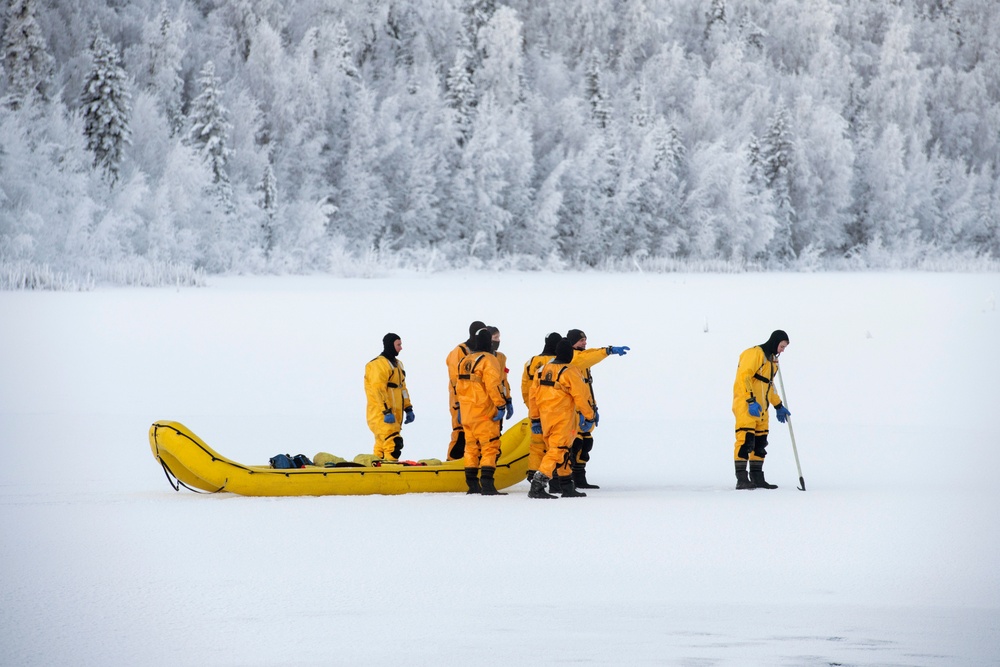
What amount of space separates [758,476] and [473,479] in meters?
2.12

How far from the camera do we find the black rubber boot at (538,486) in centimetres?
927

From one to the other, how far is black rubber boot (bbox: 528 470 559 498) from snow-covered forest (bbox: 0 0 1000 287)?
25.7 metres

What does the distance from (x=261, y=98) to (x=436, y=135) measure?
718 centimetres

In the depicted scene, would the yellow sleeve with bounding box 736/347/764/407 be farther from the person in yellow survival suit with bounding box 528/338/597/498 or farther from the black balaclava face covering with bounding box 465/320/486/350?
the black balaclava face covering with bounding box 465/320/486/350

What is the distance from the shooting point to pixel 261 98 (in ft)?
157

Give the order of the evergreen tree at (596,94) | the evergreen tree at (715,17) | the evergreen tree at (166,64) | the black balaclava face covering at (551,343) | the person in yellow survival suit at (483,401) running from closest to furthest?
the person in yellow survival suit at (483,401) → the black balaclava face covering at (551,343) → the evergreen tree at (166,64) → the evergreen tree at (596,94) → the evergreen tree at (715,17)

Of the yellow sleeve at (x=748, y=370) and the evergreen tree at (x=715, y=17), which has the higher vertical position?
the evergreen tree at (x=715, y=17)

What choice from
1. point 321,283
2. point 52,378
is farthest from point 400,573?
point 321,283

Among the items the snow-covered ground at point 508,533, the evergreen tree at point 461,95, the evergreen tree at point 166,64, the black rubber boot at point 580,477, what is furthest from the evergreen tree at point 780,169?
the black rubber boot at point 580,477

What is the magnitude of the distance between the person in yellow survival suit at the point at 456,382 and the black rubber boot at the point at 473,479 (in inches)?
16.3

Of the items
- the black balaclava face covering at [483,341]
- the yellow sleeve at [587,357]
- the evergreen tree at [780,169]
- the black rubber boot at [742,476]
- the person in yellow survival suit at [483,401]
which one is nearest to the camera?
the yellow sleeve at [587,357]

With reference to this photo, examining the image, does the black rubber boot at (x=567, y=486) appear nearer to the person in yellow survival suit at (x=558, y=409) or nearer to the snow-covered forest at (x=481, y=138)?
the person in yellow survival suit at (x=558, y=409)

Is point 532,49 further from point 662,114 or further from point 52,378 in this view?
point 52,378

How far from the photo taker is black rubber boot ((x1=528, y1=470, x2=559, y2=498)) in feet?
30.4
